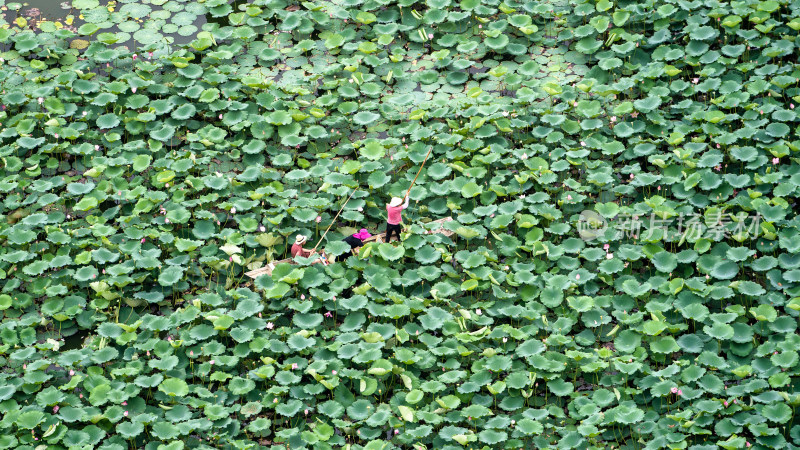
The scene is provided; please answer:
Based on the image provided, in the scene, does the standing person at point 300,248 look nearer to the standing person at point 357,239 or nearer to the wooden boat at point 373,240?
the wooden boat at point 373,240

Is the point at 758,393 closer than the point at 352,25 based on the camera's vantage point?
Yes

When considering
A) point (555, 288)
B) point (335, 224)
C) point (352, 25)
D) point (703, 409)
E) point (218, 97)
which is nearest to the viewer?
point (703, 409)

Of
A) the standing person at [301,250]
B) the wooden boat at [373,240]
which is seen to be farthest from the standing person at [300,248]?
the wooden boat at [373,240]

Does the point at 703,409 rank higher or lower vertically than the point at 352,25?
lower

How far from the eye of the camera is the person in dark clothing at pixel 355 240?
12.8m

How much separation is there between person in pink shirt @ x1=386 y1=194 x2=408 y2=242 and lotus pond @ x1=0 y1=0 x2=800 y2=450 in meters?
0.17

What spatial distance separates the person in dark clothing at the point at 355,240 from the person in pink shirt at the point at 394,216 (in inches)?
8.7

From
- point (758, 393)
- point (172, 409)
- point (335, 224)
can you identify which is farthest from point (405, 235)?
point (758, 393)

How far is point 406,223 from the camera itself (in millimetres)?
13039

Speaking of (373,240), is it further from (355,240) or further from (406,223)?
(406,223)

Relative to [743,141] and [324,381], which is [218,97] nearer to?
[324,381]

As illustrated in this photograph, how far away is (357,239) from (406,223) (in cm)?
61

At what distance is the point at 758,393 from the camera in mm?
11641

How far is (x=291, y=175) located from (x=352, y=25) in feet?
8.90
